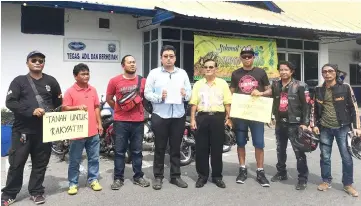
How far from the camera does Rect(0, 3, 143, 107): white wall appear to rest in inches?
379

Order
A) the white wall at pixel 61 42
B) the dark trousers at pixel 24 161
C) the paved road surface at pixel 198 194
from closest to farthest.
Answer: the dark trousers at pixel 24 161 < the paved road surface at pixel 198 194 < the white wall at pixel 61 42

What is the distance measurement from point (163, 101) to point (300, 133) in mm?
1946

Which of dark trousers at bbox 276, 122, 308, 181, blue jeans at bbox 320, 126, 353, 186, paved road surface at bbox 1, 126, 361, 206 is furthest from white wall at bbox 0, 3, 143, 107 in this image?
blue jeans at bbox 320, 126, 353, 186

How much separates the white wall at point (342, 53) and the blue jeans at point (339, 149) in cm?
1470

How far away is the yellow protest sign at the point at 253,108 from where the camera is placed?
15.7ft

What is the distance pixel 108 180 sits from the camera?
520cm

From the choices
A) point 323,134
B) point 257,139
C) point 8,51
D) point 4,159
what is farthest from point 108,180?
point 8,51

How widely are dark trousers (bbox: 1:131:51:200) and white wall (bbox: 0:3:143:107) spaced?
611cm

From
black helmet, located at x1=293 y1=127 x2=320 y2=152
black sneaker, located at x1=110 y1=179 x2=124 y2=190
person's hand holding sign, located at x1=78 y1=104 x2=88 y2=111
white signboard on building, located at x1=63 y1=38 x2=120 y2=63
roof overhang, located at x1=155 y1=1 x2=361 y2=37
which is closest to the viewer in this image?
person's hand holding sign, located at x1=78 y1=104 x2=88 y2=111

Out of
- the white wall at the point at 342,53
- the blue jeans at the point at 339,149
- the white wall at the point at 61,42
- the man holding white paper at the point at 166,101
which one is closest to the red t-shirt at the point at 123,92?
the man holding white paper at the point at 166,101

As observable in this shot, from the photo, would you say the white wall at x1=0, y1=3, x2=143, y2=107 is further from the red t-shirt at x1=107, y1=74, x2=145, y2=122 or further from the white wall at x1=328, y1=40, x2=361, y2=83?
the white wall at x1=328, y1=40, x2=361, y2=83

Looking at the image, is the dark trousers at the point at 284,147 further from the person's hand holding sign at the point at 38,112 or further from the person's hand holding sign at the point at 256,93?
the person's hand holding sign at the point at 38,112

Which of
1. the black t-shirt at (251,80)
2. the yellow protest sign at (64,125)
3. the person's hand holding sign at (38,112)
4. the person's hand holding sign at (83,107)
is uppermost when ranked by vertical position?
the black t-shirt at (251,80)

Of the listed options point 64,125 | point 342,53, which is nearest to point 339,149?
point 64,125
